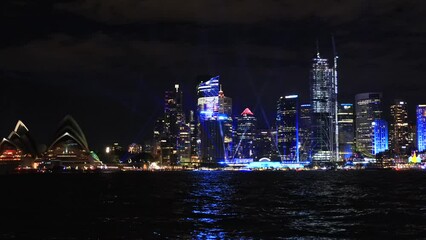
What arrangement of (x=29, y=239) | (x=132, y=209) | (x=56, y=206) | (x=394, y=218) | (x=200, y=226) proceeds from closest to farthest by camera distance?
(x=29, y=239) < (x=200, y=226) < (x=394, y=218) < (x=132, y=209) < (x=56, y=206)

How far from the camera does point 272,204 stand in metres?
54.9

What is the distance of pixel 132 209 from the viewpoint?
164 ft

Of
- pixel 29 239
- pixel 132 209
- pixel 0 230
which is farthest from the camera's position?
pixel 132 209

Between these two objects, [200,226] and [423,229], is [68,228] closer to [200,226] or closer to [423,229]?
[200,226]

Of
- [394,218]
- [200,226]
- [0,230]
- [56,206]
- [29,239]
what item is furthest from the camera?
[56,206]

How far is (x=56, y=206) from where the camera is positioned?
5466 cm

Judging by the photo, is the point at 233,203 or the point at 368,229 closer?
the point at 368,229

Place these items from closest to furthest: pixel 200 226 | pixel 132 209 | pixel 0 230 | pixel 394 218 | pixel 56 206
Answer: pixel 0 230, pixel 200 226, pixel 394 218, pixel 132 209, pixel 56 206

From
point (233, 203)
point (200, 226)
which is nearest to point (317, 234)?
point (200, 226)

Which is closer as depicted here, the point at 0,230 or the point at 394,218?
the point at 0,230

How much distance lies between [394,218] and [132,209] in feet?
74.3

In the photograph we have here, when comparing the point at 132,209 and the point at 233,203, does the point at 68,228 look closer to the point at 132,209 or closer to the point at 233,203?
the point at 132,209

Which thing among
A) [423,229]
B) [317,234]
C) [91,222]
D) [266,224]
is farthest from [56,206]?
[423,229]

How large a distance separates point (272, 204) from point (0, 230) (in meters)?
28.0
